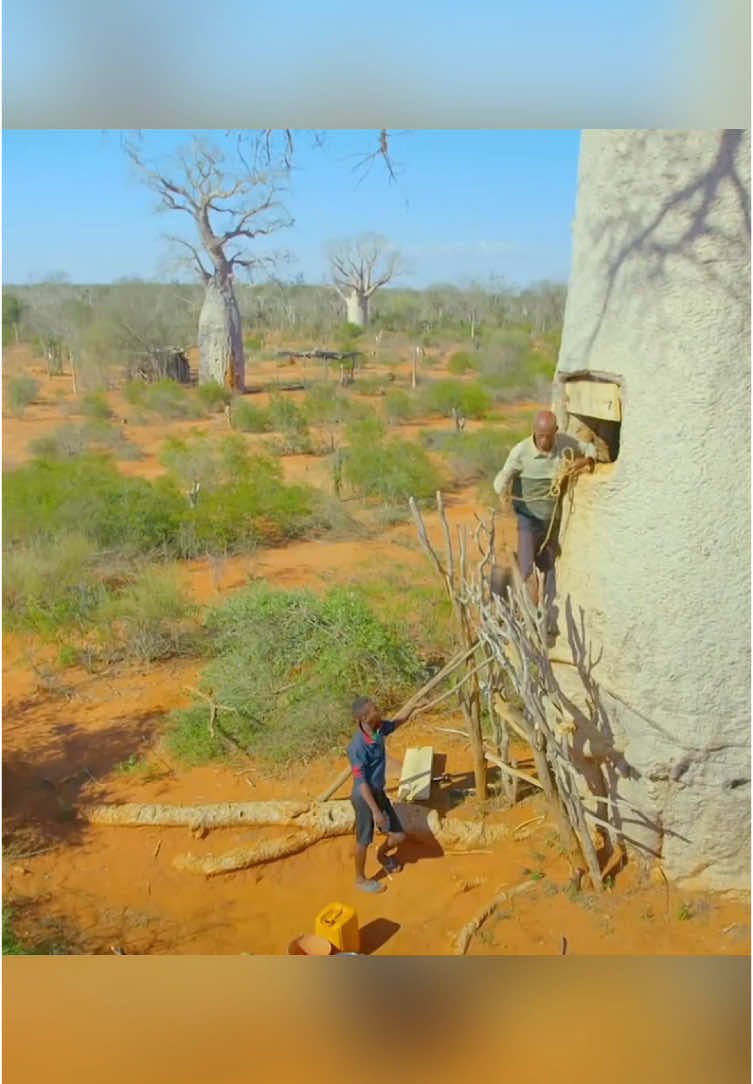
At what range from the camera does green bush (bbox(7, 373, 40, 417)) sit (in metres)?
11.8

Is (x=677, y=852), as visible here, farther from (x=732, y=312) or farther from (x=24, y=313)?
(x=24, y=313)

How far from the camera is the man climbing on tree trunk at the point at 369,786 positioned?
3.30m

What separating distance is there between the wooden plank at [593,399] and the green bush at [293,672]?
6.61ft

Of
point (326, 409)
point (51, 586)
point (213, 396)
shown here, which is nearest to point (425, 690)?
point (51, 586)

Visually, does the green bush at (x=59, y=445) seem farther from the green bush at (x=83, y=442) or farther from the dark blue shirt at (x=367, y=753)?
the dark blue shirt at (x=367, y=753)

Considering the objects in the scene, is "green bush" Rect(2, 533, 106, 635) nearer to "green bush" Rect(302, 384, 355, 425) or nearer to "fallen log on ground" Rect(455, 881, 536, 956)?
"fallen log on ground" Rect(455, 881, 536, 956)

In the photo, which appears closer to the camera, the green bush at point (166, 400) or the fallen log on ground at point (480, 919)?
the fallen log on ground at point (480, 919)

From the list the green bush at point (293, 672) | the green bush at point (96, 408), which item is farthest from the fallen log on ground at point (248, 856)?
the green bush at point (96, 408)

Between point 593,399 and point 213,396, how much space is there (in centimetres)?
974

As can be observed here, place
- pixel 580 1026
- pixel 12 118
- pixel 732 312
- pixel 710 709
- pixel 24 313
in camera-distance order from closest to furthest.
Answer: pixel 12 118 → pixel 580 1026 → pixel 732 312 → pixel 710 709 → pixel 24 313

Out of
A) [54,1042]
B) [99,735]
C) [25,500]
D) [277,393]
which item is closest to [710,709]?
[54,1042]

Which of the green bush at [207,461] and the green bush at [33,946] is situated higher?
the green bush at [207,461]

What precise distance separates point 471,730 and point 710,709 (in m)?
1.03

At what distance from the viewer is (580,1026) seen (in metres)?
2.21
